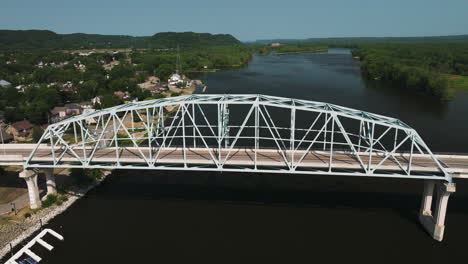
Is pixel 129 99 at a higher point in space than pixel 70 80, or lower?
lower

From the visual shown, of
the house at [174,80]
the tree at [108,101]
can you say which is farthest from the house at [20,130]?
the house at [174,80]

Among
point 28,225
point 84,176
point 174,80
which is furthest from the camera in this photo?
point 174,80

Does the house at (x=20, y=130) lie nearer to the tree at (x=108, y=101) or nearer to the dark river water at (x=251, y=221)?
the tree at (x=108, y=101)

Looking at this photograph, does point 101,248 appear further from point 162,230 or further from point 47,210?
point 47,210

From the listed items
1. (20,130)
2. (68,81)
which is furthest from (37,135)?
(68,81)

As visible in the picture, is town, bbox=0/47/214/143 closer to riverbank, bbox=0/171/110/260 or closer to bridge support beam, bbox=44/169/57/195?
bridge support beam, bbox=44/169/57/195

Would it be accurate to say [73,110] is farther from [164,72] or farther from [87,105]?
[164,72]
